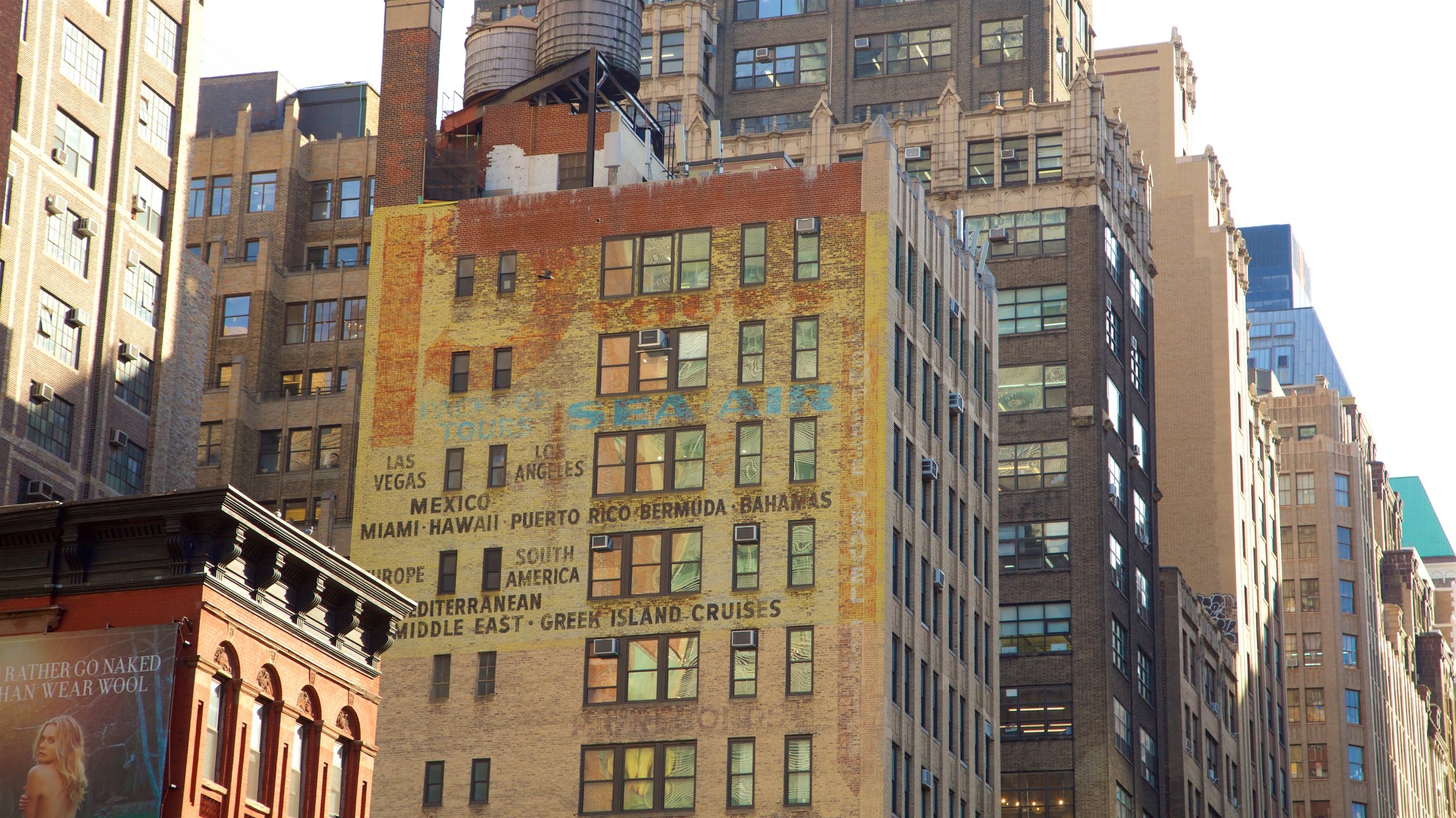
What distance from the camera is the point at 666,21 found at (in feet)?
442

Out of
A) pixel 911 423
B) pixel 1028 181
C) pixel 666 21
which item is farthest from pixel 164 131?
pixel 666 21

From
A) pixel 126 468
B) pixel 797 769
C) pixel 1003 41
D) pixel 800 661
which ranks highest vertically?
pixel 1003 41

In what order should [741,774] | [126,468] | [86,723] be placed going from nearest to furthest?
1. [86,723]
2. [741,774]
3. [126,468]

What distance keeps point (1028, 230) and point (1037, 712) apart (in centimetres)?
2358

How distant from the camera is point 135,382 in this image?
8094cm

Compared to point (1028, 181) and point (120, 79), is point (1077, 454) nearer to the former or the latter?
point (1028, 181)

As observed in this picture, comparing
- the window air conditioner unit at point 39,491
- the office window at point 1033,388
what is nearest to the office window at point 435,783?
the window air conditioner unit at point 39,491

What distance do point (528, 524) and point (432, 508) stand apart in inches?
148

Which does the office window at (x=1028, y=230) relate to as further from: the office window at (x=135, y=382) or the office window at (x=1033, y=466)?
the office window at (x=135, y=382)

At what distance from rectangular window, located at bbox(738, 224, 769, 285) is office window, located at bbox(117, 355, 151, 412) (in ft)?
68.6

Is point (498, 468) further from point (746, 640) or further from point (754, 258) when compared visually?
point (754, 258)

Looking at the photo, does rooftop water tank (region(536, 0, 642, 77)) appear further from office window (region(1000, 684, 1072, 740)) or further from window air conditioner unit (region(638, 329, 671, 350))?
office window (region(1000, 684, 1072, 740))

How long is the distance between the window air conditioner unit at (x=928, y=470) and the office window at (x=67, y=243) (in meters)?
29.7

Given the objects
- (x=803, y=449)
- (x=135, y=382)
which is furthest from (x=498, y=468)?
(x=135, y=382)
